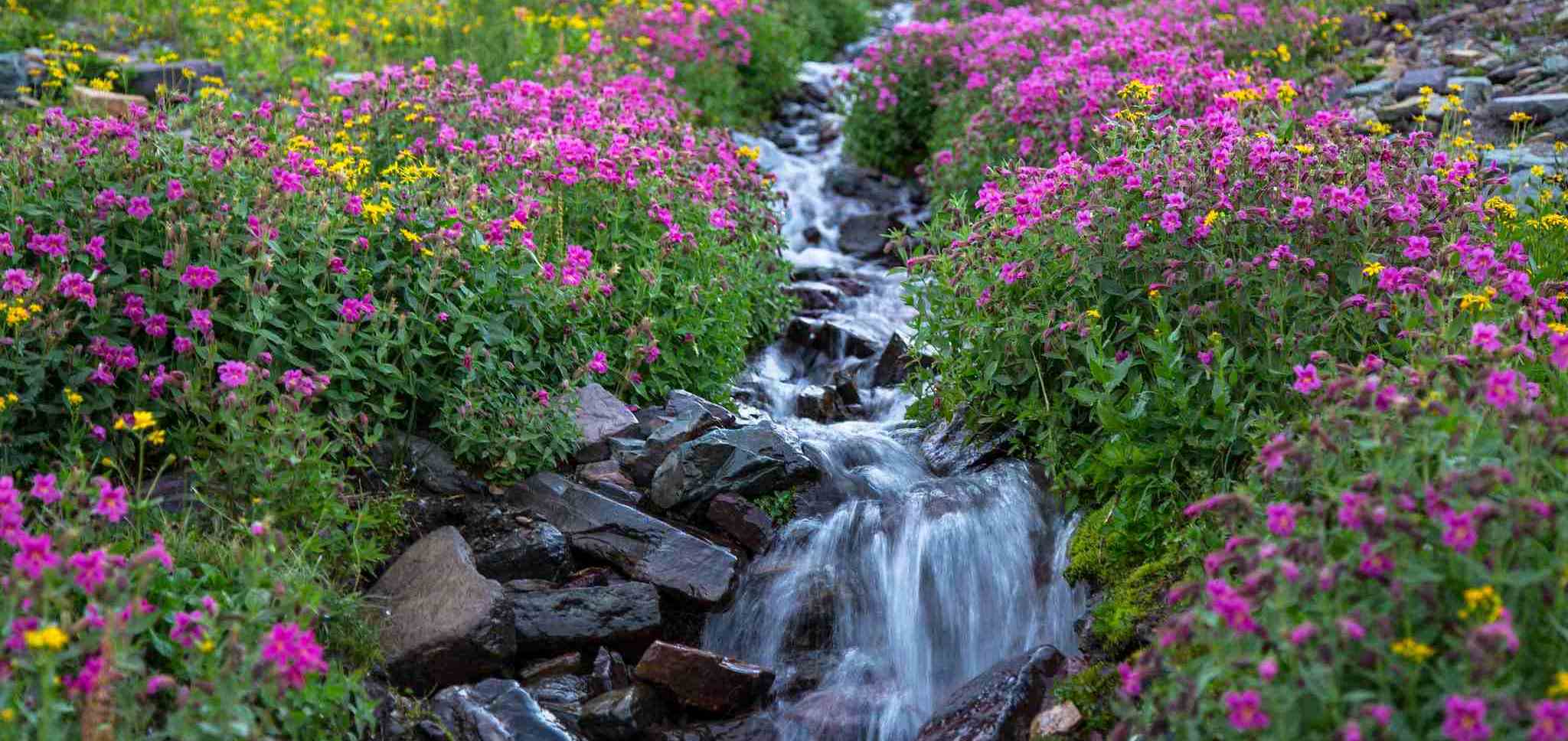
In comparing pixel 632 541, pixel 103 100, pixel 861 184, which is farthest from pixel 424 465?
pixel 861 184

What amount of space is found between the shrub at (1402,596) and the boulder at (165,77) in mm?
8532

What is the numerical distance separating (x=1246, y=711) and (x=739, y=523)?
2.62 metres

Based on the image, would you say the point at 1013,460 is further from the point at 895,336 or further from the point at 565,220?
the point at 565,220

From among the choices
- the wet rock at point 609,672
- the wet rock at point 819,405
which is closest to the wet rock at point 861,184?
the wet rock at point 819,405

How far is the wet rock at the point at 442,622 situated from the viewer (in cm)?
429

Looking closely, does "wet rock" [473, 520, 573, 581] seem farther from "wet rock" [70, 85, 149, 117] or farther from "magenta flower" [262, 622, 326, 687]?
"wet rock" [70, 85, 149, 117]

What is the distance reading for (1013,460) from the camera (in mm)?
5477

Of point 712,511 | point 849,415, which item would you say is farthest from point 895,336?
point 712,511

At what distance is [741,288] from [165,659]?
3.85 m

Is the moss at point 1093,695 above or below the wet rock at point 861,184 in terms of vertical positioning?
above

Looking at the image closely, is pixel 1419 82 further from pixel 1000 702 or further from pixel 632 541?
pixel 632 541

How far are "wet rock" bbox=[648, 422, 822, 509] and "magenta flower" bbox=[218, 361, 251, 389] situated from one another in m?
1.78

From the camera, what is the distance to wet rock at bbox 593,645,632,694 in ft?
14.6

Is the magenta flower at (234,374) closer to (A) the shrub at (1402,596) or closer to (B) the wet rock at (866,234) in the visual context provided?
(A) the shrub at (1402,596)
